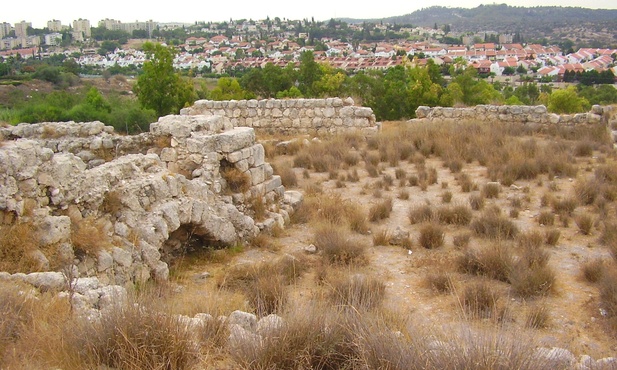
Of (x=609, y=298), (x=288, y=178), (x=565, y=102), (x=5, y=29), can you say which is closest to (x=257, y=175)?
(x=288, y=178)

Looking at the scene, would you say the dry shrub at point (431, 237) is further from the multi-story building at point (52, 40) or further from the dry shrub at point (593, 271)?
the multi-story building at point (52, 40)

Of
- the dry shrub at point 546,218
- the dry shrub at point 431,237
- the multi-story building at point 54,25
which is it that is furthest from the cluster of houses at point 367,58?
the multi-story building at point 54,25

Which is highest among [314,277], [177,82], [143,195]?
[177,82]

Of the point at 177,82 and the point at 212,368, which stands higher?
the point at 177,82

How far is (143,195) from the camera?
→ 5.91m

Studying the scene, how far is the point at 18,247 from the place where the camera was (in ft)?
14.4

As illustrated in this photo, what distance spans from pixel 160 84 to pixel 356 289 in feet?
67.9

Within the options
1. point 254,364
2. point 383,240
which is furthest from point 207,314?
point 383,240

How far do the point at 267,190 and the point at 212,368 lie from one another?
215 inches

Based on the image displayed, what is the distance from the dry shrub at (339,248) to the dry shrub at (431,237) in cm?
84

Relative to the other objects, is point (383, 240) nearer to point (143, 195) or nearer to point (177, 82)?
point (143, 195)

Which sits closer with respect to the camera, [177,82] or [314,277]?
[314,277]

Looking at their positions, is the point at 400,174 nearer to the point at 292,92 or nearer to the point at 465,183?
the point at 465,183

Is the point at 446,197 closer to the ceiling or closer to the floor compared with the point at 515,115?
closer to the floor
